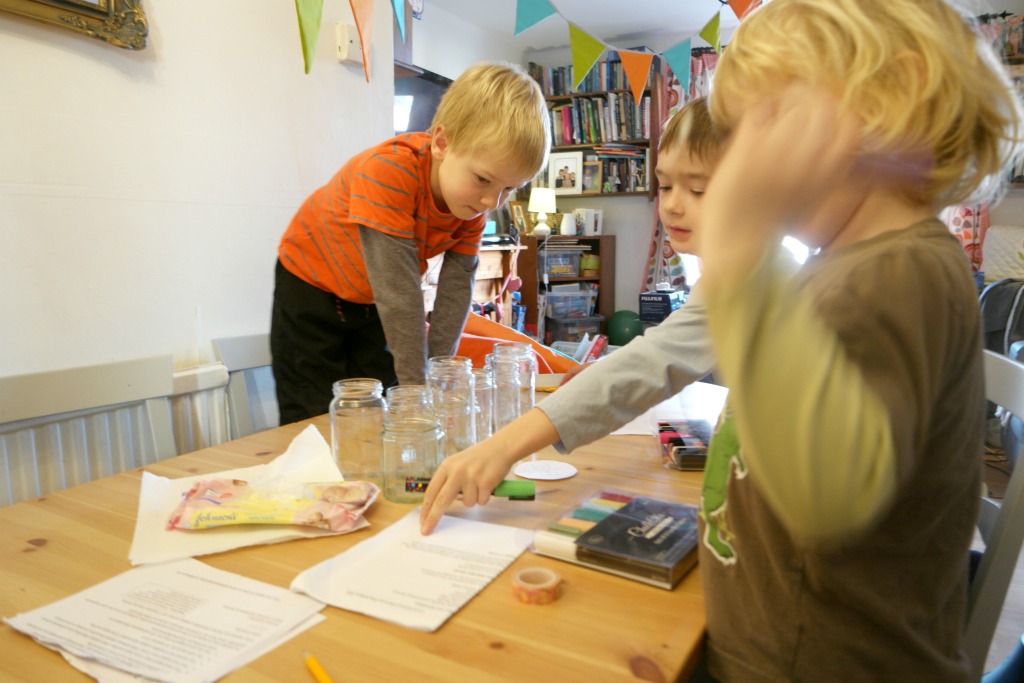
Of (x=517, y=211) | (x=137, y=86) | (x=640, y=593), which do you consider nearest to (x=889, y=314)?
(x=640, y=593)

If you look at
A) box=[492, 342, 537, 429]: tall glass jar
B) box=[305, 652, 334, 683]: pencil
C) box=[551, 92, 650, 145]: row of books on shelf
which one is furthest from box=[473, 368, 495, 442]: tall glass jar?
box=[551, 92, 650, 145]: row of books on shelf

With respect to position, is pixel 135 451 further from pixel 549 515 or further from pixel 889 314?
pixel 889 314

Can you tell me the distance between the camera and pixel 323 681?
499mm

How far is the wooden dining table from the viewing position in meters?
0.52

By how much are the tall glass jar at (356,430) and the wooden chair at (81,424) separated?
542 millimetres

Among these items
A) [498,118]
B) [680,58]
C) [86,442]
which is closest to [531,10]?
[680,58]

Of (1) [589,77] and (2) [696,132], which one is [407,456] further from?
(1) [589,77]

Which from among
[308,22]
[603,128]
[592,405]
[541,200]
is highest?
[603,128]

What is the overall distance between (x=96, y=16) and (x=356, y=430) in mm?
1225

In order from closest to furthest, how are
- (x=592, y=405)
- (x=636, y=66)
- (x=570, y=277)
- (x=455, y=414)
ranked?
(x=592, y=405), (x=455, y=414), (x=636, y=66), (x=570, y=277)

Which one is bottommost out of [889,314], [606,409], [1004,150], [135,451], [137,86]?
[135,451]

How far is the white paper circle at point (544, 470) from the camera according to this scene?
95cm

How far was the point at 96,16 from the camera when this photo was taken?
152 centimetres

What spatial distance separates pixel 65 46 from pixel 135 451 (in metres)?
0.91
